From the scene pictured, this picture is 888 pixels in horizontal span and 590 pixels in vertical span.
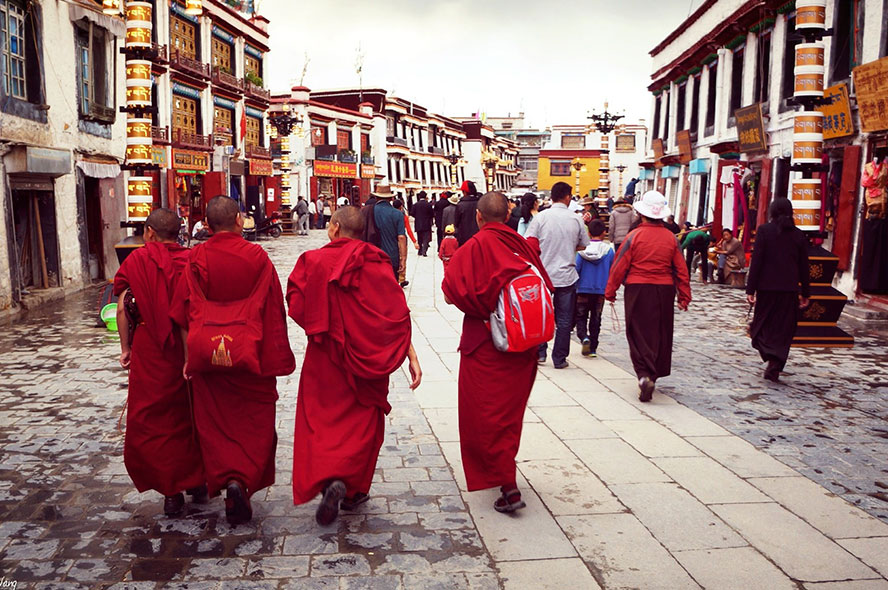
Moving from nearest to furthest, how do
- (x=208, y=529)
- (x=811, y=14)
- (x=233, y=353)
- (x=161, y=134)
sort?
(x=233, y=353), (x=208, y=529), (x=811, y=14), (x=161, y=134)

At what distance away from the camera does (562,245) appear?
7.63 metres

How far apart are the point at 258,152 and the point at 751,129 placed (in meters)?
22.5

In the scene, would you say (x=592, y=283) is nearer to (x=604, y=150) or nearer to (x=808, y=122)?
(x=808, y=122)

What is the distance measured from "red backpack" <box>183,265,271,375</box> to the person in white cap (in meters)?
3.66

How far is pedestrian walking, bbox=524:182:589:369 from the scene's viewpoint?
7598 millimetres

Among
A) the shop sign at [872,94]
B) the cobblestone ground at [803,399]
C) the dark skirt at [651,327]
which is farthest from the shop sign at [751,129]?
the dark skirt at [651,327]

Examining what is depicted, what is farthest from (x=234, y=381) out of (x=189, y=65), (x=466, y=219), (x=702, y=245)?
(x=189, y=65)

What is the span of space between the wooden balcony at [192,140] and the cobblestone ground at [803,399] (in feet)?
64.6

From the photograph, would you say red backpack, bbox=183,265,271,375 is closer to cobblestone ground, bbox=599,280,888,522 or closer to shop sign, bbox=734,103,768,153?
cobblestone ground, bbox=599,280,888,522

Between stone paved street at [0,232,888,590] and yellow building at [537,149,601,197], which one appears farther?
yellow building at [537,149,601,197]

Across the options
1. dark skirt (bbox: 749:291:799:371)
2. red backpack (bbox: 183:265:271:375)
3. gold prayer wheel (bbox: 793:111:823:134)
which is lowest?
dark skirt (bbox: 749:291:799:371)

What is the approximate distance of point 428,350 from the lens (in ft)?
28.9

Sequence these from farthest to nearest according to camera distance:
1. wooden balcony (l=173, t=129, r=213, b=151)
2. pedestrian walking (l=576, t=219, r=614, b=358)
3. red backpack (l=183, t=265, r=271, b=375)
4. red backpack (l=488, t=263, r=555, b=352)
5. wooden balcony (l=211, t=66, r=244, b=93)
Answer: wooden balcony (l=211, t=66, r=244, b=93) < wooden balcony (l=173, t=129, r=213, b=151) < pedestrian walking (l=576, t=219, r=614, b=358) < red backpack (l=488, t=263, r=555, b=352) < red backpack (l=183, t=265, r=271, b=375)

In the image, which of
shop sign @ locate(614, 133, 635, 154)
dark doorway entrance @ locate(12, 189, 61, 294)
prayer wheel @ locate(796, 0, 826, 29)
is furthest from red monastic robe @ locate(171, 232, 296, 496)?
shop sign @ locate(614, 133, 635, 154)
